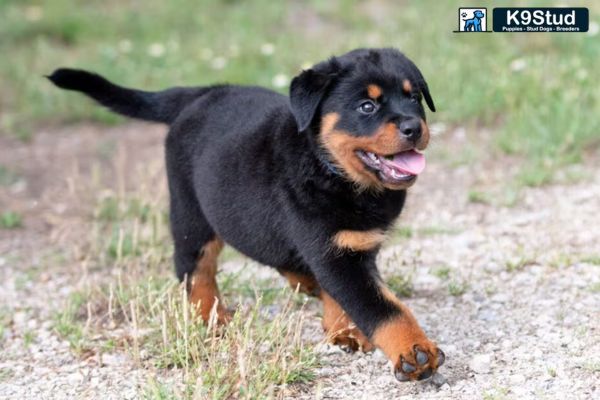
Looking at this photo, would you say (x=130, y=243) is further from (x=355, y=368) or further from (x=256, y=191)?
(x=355, y=368)

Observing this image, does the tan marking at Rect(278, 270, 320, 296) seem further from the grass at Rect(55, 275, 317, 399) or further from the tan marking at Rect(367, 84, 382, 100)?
the tan marking at Rect(367, 84, 382, 100)

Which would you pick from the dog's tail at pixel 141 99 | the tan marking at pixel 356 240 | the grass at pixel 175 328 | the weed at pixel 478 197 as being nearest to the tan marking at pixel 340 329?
the grass at pixel 175 328

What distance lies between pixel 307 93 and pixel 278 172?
379 mm

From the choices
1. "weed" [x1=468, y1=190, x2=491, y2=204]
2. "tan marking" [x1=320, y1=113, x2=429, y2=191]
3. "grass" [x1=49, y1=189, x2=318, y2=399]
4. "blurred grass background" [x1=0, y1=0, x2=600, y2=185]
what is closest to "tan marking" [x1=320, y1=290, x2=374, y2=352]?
"grass" [x1=49, y1=189, x2=318, y2=399]

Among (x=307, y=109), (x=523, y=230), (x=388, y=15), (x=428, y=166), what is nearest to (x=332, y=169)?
(x=307, y=109)

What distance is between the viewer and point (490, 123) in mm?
7082

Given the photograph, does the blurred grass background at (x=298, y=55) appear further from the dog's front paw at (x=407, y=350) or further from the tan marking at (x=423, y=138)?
the dog's front paw at (x=407, y=350)

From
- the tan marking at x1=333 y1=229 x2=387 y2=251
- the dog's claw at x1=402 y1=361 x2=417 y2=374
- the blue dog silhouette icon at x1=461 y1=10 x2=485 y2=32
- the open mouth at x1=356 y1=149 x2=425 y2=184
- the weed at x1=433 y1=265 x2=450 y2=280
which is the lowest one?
the weed at x1=433 y1=265 x2=450 y2=280

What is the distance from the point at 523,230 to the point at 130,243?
217 cm

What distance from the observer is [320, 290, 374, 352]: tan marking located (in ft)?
13.3

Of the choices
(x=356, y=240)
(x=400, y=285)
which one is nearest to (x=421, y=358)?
(x=356, y=240)

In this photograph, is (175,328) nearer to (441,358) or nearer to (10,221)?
(441,358)

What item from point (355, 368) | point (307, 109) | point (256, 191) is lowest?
point (355, 368)

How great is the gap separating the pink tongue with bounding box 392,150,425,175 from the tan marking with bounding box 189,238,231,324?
1181 millimetres
